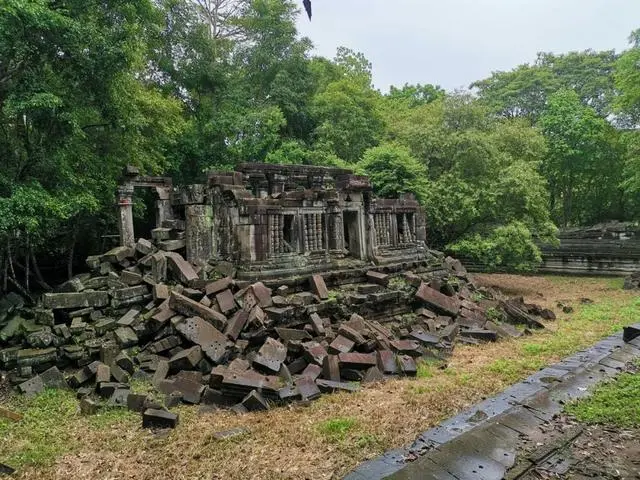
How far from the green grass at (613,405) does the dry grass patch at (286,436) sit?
1.47 meters

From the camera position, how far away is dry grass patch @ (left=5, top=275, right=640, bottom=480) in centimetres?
449

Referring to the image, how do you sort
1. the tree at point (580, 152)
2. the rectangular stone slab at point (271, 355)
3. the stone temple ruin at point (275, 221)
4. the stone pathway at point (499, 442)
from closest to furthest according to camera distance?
the stone pathway at point (499, 442) < the rectangular stone slab at point (271, 355) < the stone temple ruin at point (275, 221) < the tree at point (580, 152)

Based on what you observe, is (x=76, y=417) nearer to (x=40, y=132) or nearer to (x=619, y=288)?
(x=40, y=132)

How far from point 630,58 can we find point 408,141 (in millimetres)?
9395

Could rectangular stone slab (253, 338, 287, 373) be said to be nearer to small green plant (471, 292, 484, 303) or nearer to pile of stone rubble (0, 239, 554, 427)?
pile of stone rubble (0, 239, 554, 427)

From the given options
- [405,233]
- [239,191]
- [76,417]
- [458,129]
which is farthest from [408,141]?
[76,417]

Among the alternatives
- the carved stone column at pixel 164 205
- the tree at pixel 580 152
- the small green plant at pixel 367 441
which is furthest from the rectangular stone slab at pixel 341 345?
the tree at pixel 580 152

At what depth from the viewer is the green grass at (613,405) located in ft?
15.3

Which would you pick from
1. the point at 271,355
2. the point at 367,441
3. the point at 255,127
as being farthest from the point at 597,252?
the point at 367,441

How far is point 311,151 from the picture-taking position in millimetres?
19484

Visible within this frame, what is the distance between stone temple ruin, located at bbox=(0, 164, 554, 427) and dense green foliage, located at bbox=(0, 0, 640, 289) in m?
1.84

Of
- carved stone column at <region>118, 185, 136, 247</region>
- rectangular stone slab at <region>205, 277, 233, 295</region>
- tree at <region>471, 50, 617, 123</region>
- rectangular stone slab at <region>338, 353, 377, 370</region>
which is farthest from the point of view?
tree at <region>471, 50, 617, 123</region>

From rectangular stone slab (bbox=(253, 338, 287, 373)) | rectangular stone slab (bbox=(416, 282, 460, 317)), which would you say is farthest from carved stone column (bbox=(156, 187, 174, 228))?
rectangular stone slab (bbox=(416, 282, 460, 317))

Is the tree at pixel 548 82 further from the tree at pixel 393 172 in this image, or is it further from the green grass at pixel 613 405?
the green grass at pixel 613 405
